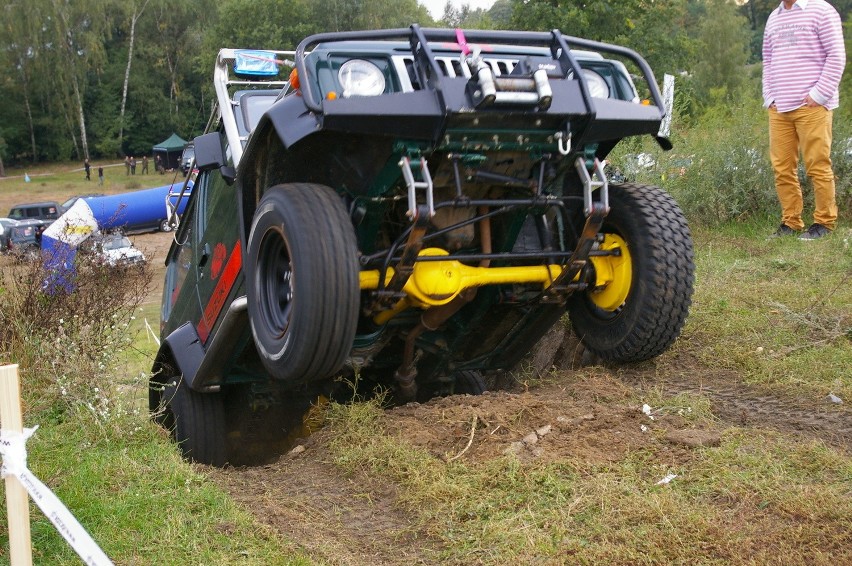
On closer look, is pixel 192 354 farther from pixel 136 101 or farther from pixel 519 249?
pixel 136 101

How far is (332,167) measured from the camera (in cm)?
421

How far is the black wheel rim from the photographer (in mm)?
4125

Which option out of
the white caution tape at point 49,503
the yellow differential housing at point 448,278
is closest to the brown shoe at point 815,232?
the yellow differential housing at point 448,278

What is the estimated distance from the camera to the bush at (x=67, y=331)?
4.87 m

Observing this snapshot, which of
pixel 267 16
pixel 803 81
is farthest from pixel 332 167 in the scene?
pixel 267 16

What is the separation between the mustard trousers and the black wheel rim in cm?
541

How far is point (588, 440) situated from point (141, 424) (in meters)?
2.26

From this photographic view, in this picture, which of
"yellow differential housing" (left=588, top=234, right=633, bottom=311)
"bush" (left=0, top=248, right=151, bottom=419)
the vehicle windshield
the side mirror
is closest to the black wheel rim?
the side mirror

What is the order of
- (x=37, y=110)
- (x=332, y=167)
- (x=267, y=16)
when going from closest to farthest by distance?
(x=332, y=167) < (x=267, y=16) < (x=37, y=110)

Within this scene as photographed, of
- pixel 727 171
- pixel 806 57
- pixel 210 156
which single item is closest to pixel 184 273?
pixel 210 156

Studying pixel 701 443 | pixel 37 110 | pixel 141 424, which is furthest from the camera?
pixel 37 110

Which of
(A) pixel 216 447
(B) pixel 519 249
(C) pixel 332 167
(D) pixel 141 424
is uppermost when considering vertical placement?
(C) pixel 332 167

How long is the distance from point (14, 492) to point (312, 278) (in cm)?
132

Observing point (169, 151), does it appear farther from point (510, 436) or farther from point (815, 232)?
point (510, 436)
